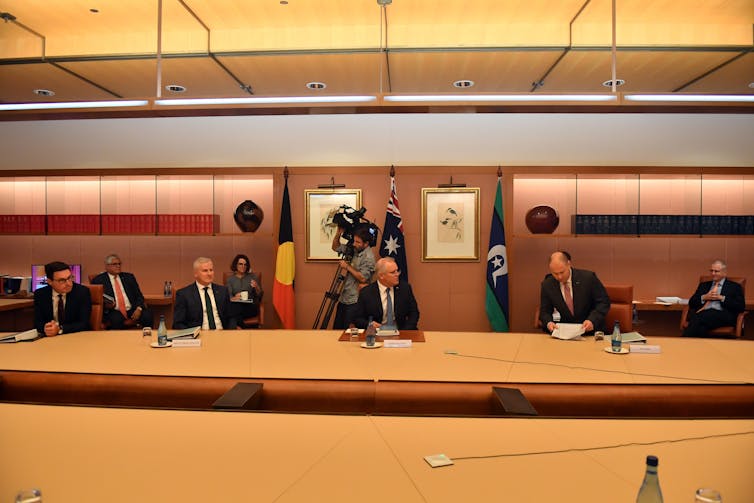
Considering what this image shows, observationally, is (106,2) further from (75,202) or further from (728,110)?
(728,110)

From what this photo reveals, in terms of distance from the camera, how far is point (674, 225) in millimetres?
6125

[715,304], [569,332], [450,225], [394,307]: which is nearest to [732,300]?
[715,304]

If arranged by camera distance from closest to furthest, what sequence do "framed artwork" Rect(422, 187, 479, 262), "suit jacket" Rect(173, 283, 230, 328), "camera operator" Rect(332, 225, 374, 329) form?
1. "suit jacket" Rect(173, 283, 230, 328)
2. "camera operator" Rect(332, 225, 374, 329)
3. "framed artwork" Rect(422, 187, 479, 262)

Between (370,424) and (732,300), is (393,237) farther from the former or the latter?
(370,424)

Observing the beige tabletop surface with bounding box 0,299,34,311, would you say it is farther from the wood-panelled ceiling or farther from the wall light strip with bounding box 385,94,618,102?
the wall light strip with bounding box 385,94,618,102

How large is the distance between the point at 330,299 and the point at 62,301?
3.00 m

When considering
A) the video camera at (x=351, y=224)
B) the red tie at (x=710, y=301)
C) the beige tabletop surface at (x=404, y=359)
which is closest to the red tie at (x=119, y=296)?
the beige tabletop surface at (x=404, y=359)

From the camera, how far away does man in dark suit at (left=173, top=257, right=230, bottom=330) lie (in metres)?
4.22

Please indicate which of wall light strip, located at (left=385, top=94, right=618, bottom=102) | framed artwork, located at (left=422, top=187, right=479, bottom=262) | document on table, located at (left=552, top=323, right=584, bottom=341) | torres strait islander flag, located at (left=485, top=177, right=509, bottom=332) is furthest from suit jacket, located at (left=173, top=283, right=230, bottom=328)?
torres strait islander flag, located at (left=485, top=177, right=509, bottom=332)

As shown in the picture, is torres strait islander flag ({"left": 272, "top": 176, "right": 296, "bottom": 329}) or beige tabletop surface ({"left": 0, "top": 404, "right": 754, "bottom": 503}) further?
torres strait islander flag ({"left": 272, "top": 176, "right": 296, "bottom": 329})

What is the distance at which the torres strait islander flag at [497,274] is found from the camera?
6.12 m

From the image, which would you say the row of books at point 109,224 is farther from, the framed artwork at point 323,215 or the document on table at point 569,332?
the document on table at point 569,332

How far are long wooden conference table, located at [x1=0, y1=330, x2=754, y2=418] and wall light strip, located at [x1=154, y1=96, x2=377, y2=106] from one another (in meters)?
1.55

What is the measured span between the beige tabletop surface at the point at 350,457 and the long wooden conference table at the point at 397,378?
0.43 metres
